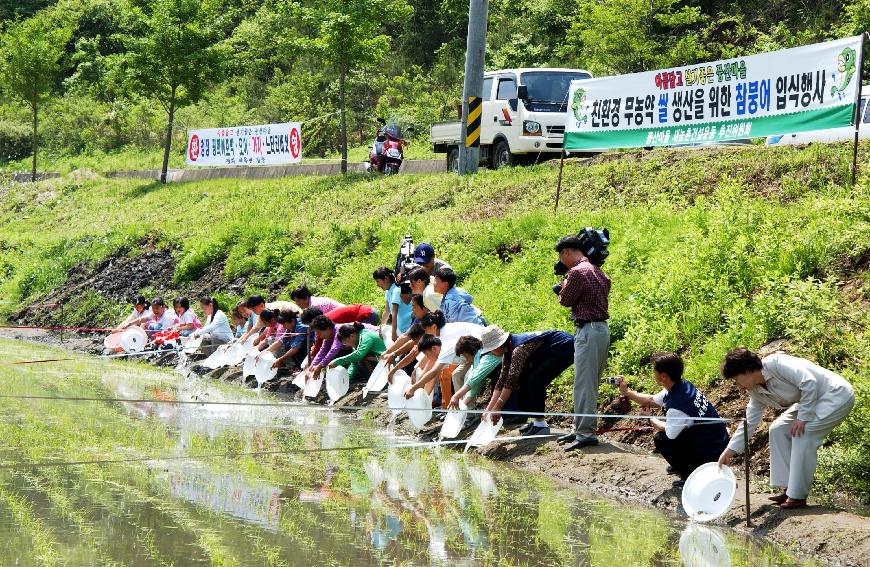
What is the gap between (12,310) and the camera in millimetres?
27266

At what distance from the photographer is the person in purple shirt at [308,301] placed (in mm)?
15484

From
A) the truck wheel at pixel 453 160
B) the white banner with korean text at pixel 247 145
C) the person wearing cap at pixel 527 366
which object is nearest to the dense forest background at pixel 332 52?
the white banner with korean text at pixel 247 145

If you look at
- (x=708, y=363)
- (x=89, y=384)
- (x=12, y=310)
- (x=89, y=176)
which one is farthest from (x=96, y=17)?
(x=708, y=363)

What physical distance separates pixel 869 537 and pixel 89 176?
117ft

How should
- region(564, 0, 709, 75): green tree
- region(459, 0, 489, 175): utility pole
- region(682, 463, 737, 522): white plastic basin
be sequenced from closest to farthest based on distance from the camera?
region(682, 463, 737, 522): white plastic basin, region(459, 0, 489, 175): utility pole, region(564, 0, 709, 75): green tree

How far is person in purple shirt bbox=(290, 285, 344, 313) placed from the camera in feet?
50.8

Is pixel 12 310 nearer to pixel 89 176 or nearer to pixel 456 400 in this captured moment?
pixel 89 176

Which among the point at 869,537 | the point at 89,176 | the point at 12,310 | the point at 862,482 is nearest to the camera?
the point at 869,537

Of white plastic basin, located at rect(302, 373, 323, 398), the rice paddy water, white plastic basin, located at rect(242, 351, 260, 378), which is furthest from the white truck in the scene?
the rice paddy water

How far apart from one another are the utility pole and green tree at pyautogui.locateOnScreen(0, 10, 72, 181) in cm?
2376

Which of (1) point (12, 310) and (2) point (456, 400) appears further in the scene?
(1) point (12, 310)

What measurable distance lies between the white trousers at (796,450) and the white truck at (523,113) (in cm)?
1357

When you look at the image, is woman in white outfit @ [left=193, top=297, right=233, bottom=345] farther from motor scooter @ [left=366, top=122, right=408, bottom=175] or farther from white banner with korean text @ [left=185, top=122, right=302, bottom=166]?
white banner with korean text @ [left=185, top=122, right=302, bottom=166]

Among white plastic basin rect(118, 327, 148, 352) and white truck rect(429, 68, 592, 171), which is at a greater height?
white truck rect(429, 68, 592, 171)
